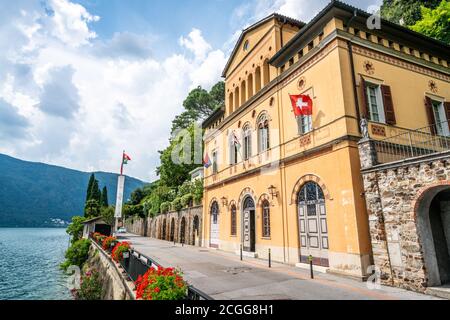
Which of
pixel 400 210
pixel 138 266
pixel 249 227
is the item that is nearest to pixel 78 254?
pixel 249 227

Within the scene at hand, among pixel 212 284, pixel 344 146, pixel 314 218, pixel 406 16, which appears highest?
pixel 406 16

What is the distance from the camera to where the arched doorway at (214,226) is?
2203cm

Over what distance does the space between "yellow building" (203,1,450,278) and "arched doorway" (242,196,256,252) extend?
66 millimetres

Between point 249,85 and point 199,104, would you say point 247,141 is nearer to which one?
point 249,85

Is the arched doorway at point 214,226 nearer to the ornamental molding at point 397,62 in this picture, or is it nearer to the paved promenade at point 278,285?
the paved promenade at point 278,285

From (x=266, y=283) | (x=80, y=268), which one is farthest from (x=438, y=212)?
(x=80, y=268)

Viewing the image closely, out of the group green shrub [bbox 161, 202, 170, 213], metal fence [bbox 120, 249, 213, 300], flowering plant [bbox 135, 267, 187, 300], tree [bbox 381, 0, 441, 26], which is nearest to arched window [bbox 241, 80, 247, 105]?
metal fence [bbox 120, 249, 213, 300]

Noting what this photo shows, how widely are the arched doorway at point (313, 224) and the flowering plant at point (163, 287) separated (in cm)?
825

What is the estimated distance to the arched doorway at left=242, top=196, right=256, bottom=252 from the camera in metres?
17.5

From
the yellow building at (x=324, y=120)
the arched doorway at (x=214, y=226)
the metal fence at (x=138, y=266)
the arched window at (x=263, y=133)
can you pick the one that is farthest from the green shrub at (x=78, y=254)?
the arched window at (x=263, y=133)

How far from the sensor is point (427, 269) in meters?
8.38

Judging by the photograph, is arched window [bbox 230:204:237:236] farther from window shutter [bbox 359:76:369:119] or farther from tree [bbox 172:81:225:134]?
tree [bbox 172:81:225:134]
